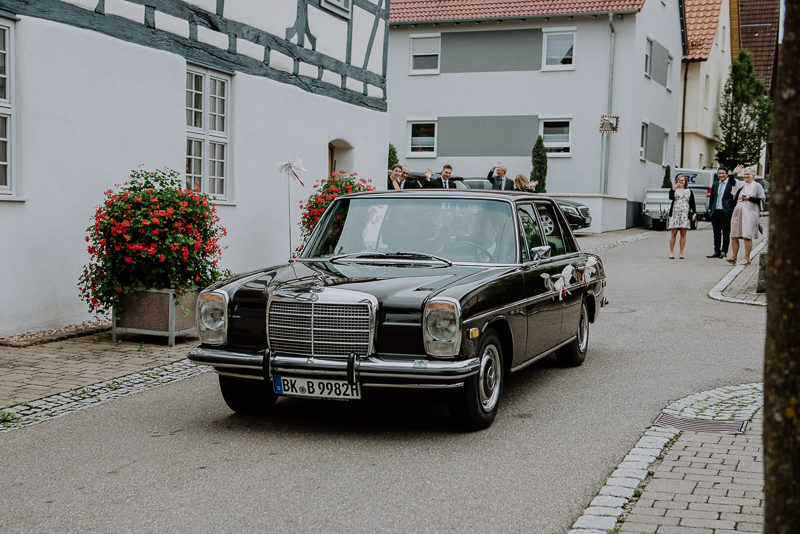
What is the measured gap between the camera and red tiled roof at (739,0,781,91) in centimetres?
5947

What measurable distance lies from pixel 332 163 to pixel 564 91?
16599 mm

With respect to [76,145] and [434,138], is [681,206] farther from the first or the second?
[434,138]

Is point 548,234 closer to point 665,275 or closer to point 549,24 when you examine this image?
point 665,275

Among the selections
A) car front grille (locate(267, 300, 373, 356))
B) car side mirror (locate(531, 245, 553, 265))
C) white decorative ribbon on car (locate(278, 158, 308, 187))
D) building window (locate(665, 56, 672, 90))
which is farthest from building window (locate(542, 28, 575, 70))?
car front grille (locate(267, 300, 373, 356))

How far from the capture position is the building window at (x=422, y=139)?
111ft

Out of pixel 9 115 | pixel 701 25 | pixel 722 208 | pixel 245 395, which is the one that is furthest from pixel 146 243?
pixel 701 25

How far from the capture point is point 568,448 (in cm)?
562

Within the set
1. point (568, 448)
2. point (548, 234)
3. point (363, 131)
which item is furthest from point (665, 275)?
point (568, 448)

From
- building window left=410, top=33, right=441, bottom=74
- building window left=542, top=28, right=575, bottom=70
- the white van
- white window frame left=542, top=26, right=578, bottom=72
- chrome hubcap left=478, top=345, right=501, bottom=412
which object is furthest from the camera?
the white van

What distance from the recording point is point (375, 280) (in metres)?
6.08

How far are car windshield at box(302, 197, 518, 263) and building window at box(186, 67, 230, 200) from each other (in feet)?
17.3

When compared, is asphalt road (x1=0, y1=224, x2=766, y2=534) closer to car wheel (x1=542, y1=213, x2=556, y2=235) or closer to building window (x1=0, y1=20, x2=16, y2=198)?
car wheel (x1=542, y1=213, x2=556, y2=235)

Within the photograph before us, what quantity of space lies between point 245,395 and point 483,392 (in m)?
1.69

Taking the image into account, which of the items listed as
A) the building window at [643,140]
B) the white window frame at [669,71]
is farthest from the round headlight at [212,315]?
the white window frame at [669,71]
